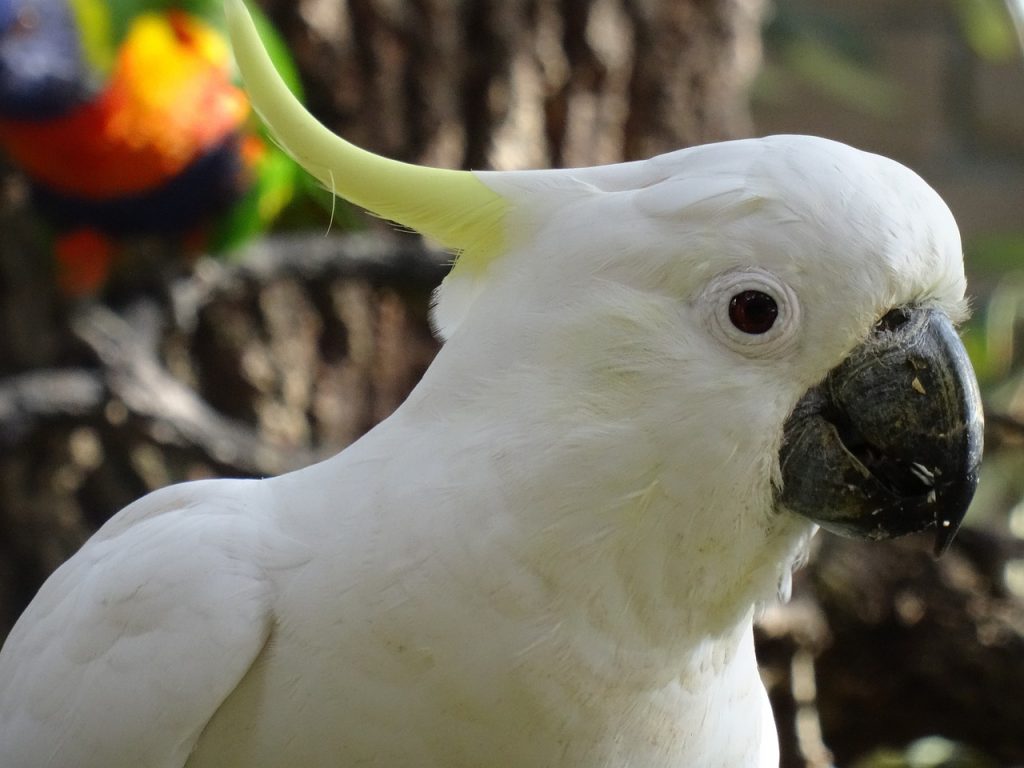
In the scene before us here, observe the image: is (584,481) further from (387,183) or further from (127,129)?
(127,129)

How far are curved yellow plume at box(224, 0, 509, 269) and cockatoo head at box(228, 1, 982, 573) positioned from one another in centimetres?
4

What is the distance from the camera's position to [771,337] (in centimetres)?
103

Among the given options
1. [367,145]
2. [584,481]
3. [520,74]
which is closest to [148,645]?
[584,481]

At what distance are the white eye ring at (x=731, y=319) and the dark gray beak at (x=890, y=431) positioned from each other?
6cm

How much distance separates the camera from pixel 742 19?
2.96 m

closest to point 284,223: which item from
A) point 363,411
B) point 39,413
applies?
point 363,411

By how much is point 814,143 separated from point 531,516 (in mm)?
431

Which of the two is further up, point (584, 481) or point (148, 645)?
point (584, 481)

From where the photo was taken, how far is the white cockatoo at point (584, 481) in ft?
3.40

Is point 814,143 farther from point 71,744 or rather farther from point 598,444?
point 71,744

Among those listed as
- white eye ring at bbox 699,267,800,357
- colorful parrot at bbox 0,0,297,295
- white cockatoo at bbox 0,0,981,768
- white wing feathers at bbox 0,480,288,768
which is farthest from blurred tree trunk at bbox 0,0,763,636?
white eye ring at bbox 699,267,800,357

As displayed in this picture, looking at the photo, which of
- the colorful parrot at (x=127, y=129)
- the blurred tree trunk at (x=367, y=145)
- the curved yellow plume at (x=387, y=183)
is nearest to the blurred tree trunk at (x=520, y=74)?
the blurred tree trunk at (x=367, y=145)

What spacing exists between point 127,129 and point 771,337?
2.20m

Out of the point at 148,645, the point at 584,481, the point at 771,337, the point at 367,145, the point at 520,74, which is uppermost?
the point at 771,337
